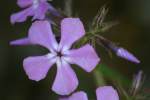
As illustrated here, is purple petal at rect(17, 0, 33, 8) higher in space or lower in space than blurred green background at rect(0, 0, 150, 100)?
higher

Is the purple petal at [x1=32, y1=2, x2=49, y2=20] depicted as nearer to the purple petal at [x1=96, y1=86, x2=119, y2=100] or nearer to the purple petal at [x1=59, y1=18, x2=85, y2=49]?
the purple petal at [x1=59, y1=18, x2=85, y2=49]

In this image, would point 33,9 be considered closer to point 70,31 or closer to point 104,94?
point 70,31

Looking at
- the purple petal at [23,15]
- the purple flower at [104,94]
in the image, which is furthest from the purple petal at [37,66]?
the purple petal at [23,15]

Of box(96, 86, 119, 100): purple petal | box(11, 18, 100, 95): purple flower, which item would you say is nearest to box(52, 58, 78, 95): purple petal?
box(11, 18, 100, 95): purple flower

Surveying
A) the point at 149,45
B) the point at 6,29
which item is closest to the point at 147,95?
the point at 149,45

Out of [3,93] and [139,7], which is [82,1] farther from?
[3,93]

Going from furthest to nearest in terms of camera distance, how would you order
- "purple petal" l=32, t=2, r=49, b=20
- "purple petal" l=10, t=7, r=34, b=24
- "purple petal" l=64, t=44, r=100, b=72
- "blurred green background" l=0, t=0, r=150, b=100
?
1. "blurred green background" l=0, t=0, r=150, b=100
2. "purple petal" l=10, t=7, r=34, b=24
3. "purple petal" l=32, t=2, r=49, b=20
4. "purple petal" l=64, t=44, r=100, b=72

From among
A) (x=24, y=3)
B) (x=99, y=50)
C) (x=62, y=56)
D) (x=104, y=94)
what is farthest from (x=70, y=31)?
(x=99, y=50)
